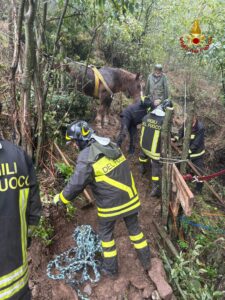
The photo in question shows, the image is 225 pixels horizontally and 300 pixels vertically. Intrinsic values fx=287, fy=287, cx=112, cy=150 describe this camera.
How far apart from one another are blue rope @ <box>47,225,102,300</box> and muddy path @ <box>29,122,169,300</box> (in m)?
0.09

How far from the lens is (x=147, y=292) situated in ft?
12.3

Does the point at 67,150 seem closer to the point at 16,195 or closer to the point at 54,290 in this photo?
the point at 54,290

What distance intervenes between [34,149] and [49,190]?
749mm

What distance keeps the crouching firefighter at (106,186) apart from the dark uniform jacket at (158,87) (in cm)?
442

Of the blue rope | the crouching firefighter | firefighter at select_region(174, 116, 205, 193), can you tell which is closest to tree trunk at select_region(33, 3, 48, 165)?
the crouching firefighter

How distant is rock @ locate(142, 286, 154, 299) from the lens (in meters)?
3.72

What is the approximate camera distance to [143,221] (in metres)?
5.17

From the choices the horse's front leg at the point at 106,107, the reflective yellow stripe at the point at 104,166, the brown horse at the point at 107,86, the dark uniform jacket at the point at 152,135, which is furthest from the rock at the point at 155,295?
the horse's front leg at the point at 106,107

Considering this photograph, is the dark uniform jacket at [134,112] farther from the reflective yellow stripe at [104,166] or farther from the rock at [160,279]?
the rock at [160,279]

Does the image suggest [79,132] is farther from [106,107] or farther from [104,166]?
[106,107]

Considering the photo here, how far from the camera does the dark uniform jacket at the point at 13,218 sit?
220 centimetres

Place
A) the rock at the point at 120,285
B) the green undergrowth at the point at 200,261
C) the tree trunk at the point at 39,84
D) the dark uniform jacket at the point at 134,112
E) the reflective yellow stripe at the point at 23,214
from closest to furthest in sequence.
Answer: the reflective yellow stripe at the point at 23,214 < the rock at the point at 120,285 < the green undergrowth at the point at 200,261 < the tree trunk at the point at 39,84 < the dark uniform jacket at the point at 134,112

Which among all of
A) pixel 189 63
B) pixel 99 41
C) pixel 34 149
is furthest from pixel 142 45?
pixel 34 149

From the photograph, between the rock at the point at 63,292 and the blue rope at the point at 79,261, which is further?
the blue rope at the point at 79,261
